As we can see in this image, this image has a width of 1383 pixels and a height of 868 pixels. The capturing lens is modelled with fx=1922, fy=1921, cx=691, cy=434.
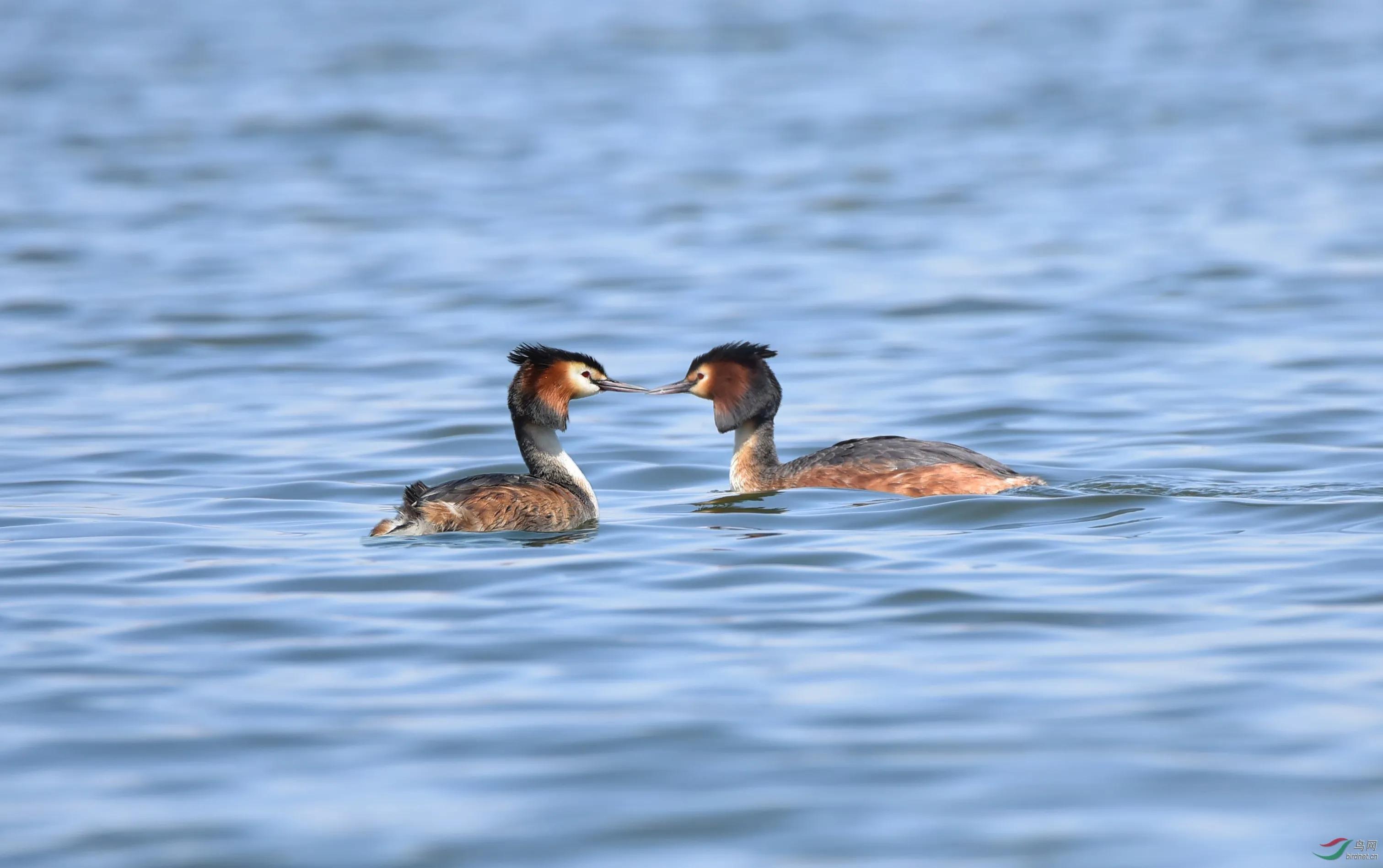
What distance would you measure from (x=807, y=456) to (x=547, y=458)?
170 centimetres

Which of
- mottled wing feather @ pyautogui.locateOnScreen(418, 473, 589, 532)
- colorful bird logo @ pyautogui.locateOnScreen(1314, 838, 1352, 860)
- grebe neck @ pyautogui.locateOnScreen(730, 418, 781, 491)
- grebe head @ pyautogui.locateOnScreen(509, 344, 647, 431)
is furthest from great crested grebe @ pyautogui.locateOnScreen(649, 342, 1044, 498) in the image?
colorful bird logo @ pyautogui.locateOnScreen(1314, 838, 1352, 860)

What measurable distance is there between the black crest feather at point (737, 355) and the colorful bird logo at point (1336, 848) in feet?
20.4

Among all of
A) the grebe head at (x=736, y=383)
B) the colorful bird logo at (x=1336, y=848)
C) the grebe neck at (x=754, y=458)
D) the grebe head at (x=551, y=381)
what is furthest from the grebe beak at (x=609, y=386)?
the colorful bird logo at (x=1336, y=848)

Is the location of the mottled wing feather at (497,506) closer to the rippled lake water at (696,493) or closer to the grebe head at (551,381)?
the rippled lake water at (696,493)

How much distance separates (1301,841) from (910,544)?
392 cm

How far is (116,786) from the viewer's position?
5820 mm

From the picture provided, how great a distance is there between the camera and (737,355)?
11180 mm

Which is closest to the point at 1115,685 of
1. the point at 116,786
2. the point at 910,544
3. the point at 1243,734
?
the point at 1243,734

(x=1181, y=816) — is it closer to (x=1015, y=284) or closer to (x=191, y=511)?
(x=191, y=511)

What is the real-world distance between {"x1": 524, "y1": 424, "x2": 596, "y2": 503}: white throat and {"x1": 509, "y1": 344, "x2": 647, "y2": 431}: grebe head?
83mm

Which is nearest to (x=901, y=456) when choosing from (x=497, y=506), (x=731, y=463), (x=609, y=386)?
(x=609, y=386)

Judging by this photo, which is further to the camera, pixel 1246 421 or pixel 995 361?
pixel 995 361

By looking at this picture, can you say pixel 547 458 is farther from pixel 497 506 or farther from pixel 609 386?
pixel 497 506

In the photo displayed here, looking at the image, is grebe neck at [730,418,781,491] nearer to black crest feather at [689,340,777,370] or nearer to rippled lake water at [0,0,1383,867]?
rippled lake water at [0,0,1383,867]
